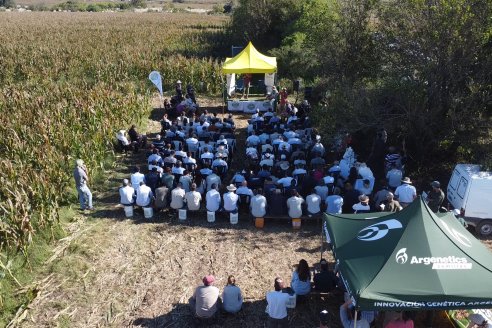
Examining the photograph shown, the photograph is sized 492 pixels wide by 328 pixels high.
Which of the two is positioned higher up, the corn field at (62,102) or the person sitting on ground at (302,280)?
the corn field at (62,102)

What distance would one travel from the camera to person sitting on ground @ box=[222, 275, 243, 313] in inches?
352

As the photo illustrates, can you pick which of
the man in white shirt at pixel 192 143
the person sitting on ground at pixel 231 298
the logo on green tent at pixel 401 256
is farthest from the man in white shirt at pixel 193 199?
the logo on green tent at pixel 401 256

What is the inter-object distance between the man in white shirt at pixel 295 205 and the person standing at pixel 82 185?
618 cm

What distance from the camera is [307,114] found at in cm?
1984

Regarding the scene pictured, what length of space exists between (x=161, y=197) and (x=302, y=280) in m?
5.44

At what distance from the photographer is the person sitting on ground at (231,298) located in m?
8.94

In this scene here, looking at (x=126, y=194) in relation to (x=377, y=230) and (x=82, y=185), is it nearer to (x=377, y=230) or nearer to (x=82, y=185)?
(x=82, y=185)

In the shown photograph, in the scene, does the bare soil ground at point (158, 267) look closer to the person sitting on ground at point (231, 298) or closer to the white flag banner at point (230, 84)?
the person sitting on ground at point (231, 298)

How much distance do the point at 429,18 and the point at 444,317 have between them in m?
9.22

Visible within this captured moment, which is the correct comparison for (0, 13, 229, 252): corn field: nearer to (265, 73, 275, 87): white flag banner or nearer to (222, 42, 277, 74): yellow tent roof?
(265, 73, 275, 87): white flag banner

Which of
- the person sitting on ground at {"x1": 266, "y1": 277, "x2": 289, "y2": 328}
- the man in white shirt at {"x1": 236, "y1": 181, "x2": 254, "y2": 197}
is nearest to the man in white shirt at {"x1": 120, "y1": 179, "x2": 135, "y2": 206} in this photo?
the man in white shirt at {"x1": 236, "y1": 181, "x2": 254, "y2": 197}

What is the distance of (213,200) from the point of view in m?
12.5

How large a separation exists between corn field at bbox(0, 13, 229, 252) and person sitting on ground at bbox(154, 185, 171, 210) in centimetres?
278

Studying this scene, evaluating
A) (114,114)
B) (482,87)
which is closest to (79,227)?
(114,114)
